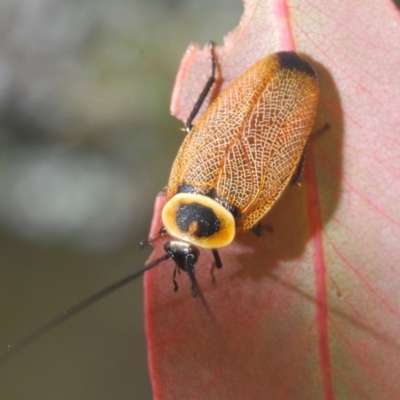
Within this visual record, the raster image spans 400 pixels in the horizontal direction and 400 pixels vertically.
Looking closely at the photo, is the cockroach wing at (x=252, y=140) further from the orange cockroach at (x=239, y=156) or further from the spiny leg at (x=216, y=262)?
the spiny leg at (x=216, y=262)

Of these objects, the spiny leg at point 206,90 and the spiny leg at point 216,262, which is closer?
the spiny leg at point 216,262

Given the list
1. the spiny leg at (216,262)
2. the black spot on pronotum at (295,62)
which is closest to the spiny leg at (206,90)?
the black spot on pronotum at (295,62)

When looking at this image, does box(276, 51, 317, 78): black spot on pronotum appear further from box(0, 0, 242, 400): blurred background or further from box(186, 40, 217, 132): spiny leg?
box(0, 0, 242, 400): blurred background

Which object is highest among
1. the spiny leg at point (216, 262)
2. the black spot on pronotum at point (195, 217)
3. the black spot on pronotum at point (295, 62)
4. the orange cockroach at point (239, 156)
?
the black spot on pronotum at point (295, 62)

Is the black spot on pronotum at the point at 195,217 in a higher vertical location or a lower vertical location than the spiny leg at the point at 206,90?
lower

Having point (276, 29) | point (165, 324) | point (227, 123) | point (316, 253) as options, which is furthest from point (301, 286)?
point (276, 29)

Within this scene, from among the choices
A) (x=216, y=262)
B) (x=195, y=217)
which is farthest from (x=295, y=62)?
(x=216, y=262)

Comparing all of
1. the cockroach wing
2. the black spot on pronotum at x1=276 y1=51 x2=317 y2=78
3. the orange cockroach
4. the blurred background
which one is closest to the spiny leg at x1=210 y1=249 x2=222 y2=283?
the orange cockroach

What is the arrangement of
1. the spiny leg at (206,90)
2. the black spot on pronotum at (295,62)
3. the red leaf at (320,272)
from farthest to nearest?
the spiny leg at (206,90) < the black spot on pronotum at (295,62) < the red leaf at (320,272)
